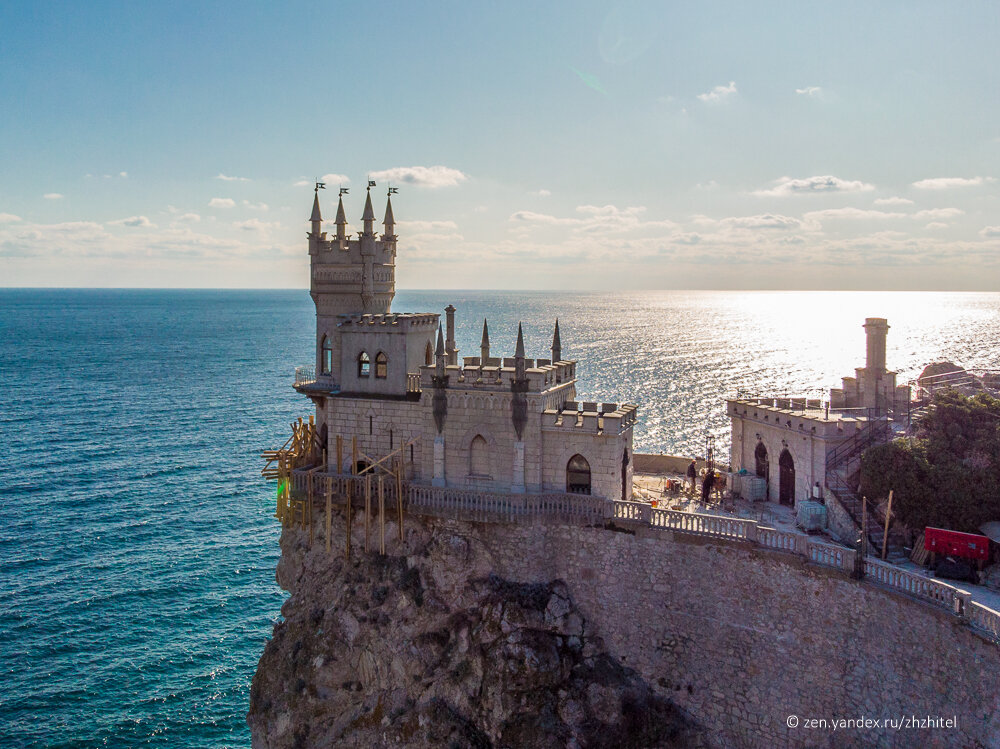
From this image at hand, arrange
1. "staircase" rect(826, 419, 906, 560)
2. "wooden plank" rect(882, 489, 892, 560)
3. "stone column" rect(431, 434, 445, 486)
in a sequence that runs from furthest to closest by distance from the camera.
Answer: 1. "stone column" rect(431, 434, 445, 486)
2. "staircase" rect(826, 419, 906, 560)
3. "wooden plank" rect(882, 489, 892, 560)

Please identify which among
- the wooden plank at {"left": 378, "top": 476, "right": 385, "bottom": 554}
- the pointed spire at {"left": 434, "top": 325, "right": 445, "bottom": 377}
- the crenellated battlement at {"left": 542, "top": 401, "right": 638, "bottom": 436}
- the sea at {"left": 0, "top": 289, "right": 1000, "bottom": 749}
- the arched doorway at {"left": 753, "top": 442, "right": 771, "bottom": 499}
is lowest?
the sea at {"left": 0, "top": 289, "right": 1000, "bottom": 749}

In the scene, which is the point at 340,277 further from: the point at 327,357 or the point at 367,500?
the point at 367,500

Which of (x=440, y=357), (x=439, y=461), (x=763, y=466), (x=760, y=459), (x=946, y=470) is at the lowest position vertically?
(x=763, y=466)

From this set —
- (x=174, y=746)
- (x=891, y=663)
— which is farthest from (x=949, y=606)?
(x=174, y=746)

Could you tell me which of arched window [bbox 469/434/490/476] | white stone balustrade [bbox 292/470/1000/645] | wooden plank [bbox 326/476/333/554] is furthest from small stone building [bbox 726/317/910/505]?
wooden plank [bbox 326/476/333/554]

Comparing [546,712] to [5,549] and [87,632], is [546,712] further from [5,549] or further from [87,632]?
[5,549]

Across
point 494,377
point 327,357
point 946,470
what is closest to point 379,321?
point 327,357

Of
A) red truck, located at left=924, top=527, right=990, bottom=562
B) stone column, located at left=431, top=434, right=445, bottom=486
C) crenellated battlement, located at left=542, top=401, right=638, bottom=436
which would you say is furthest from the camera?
stone column, located at left=431, top=434, right=445, bottom=486

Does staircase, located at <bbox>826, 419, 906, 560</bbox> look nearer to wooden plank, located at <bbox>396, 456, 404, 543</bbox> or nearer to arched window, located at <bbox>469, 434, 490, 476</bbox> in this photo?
arched window, located at <bbox>469, 434, 490, 476</bbox>
